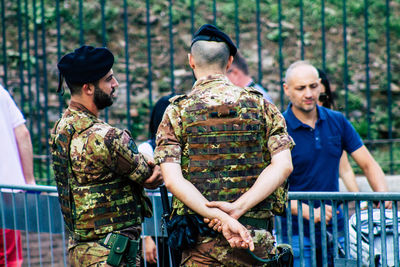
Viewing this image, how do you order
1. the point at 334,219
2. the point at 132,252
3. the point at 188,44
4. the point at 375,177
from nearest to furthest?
1. the point at 132,252
2. the point at 334,219
3. the point at 375,177
4. the point at 188,44

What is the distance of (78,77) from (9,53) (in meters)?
8.42

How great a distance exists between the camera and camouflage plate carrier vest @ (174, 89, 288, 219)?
275 cm

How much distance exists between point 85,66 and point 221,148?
0.84 meters

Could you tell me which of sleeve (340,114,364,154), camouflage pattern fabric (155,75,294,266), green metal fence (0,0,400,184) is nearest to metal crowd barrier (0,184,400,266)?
camouflage pattern fabric (155,75,294,266)

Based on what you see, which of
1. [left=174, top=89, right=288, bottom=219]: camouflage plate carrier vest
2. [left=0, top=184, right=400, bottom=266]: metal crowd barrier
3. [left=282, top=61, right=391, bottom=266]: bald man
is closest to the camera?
[left=174, top=89, right=288, bottom=219]: camouflage plate carrier vest

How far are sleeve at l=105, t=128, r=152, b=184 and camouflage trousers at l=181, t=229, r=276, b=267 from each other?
46 centimetres

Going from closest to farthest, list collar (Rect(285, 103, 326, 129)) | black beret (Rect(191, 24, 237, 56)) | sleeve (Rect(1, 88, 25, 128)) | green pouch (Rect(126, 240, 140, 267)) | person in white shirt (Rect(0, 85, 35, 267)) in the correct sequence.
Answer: black beret (Rect(191, 24, 237, 56)) → green pouch (Rect(126, 240, 140, 267)) → collar (Rect(285, 103, 326, 129)) → person in white shirt (Rect(0, 85, 35, 267)) → sleeve (Rect(1, 88, 25, 128))

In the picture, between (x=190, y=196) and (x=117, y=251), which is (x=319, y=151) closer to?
(x=190, y=196)

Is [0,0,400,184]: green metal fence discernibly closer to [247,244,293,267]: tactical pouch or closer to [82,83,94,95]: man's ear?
[82,83,94,95]: man's ear

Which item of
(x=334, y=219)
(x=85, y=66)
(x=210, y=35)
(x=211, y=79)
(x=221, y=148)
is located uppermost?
(x=210, y=35)

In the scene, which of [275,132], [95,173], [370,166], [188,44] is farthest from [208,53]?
[188,44]

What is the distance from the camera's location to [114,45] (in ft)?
38.2

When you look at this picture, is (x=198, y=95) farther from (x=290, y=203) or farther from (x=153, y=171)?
(x=290, y=203)

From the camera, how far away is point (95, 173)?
2.91m
